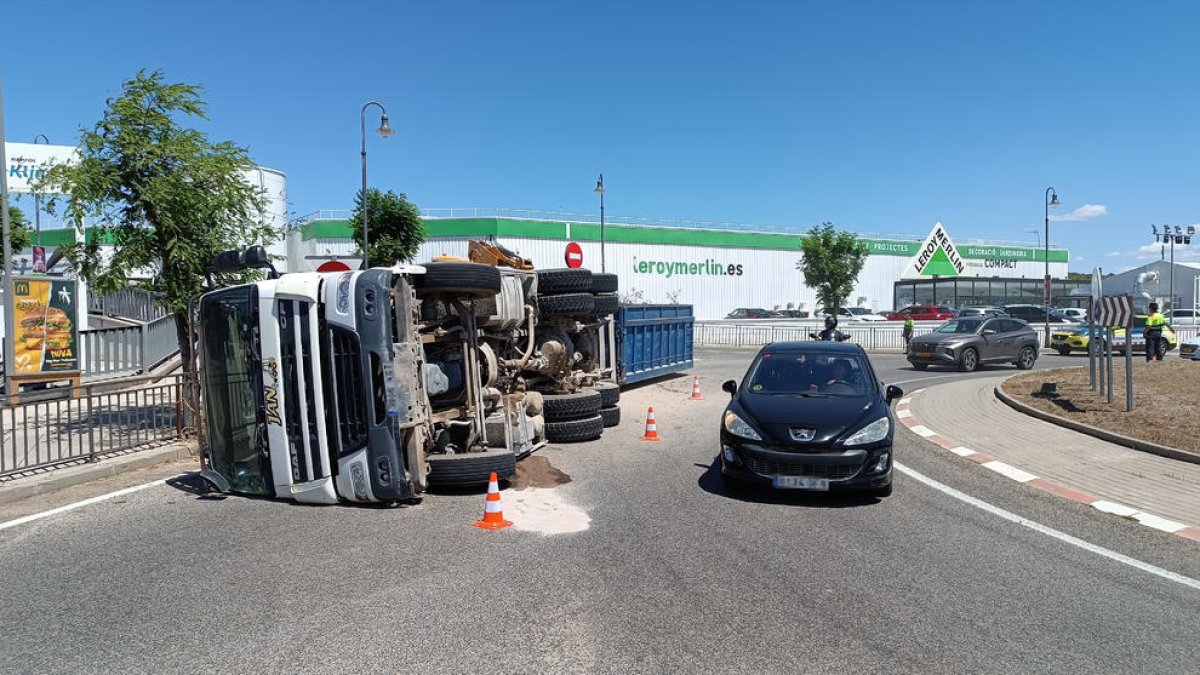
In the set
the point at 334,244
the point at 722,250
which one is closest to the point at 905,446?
the point at 334,244

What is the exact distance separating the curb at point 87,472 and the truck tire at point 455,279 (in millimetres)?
4471

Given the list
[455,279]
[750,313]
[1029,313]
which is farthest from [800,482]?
[750,313]

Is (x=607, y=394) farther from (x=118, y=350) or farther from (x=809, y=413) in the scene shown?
(x=118, y=350)

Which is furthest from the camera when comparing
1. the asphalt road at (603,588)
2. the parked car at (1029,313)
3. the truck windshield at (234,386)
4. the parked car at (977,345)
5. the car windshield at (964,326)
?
the parked car at (1029,313)

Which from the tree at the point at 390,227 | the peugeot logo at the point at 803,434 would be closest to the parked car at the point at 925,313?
the tree at the point at 390,227

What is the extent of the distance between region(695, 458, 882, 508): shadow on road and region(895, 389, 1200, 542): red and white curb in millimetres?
2111

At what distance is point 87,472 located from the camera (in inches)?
332

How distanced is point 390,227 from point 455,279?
65.9 ft

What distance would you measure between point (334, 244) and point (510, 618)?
45.0 meters

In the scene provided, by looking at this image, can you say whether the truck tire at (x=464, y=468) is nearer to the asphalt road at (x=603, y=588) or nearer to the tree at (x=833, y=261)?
the asphalt road at (x=603, y=588)

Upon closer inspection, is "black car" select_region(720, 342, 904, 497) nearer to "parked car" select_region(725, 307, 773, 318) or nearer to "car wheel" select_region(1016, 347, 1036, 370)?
"car wheel" select_region(1016, 347, 1036, 370)

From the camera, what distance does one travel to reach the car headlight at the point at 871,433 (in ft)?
22.9

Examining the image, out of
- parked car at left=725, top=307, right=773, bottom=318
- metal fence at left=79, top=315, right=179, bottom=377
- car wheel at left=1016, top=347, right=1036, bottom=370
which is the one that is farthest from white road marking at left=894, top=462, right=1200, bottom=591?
parked car at left=725, top=307, right=773, bottom=318

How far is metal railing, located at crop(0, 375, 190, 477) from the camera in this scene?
8680mm
